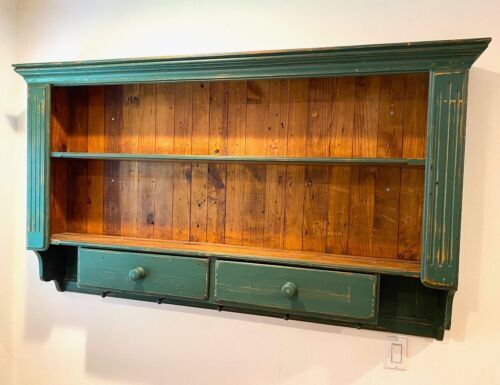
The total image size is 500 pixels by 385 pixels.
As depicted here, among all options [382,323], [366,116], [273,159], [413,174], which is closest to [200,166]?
[273,159]

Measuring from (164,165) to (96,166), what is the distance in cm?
33

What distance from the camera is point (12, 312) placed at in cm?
182

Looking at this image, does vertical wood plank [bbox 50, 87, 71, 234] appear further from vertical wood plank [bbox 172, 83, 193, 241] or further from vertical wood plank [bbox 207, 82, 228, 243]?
vertical wood plank [bbox 207, 82, 228, 243]

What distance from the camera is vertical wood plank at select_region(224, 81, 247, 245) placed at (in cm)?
150

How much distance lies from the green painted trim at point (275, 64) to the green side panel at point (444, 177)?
0.24 ft

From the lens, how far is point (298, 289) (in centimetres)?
127

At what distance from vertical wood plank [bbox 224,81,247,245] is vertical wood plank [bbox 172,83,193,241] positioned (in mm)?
179

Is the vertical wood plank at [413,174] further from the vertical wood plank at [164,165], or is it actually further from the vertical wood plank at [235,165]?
the vertical wood plank at [164,165]

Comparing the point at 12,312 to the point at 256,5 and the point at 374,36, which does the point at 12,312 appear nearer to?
the point at 256,5

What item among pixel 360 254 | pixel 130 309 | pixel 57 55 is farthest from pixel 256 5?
pixel 130 309

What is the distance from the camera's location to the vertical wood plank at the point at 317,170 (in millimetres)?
1420

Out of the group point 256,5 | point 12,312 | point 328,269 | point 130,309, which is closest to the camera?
point 328,269

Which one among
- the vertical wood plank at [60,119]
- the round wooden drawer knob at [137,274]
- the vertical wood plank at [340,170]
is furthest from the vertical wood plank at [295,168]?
the vertical wood plank at [60,119]

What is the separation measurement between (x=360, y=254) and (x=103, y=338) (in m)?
1.24
